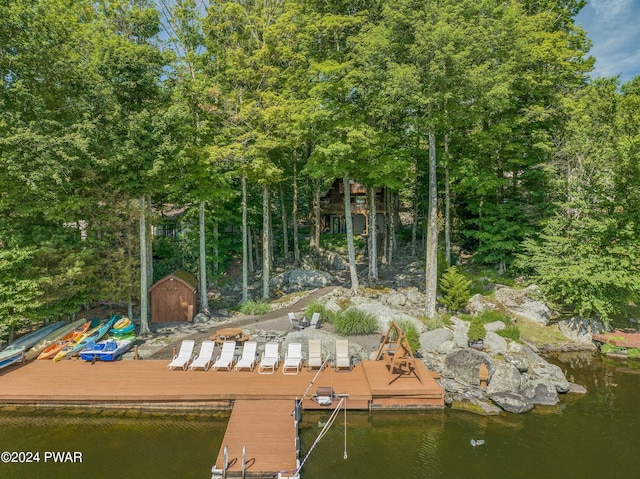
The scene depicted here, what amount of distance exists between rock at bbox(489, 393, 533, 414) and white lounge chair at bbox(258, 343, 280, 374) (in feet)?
23.8

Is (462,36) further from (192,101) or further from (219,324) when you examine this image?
(219,324)

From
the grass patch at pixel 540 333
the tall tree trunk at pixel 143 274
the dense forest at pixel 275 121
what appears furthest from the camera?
the grass patch at pixel 540 333

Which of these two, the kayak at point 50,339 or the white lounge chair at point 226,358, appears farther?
the kayak at point 50,339

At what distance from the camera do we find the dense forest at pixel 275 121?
1387cm

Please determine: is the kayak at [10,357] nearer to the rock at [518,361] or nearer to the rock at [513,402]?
the rock at [513,402]

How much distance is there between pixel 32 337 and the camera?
1443 centimetres

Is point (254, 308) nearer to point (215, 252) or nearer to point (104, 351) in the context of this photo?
point (215, 252)

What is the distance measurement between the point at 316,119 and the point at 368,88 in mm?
3079

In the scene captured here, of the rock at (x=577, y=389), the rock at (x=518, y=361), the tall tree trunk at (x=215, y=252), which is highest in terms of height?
the tall tree trunk at (x=215, y=252)

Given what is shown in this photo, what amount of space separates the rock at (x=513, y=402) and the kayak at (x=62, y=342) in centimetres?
1592

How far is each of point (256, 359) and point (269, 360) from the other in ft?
3.30

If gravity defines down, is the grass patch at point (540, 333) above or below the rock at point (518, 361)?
below

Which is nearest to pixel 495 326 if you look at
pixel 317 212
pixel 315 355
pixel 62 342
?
pixel 315 355
